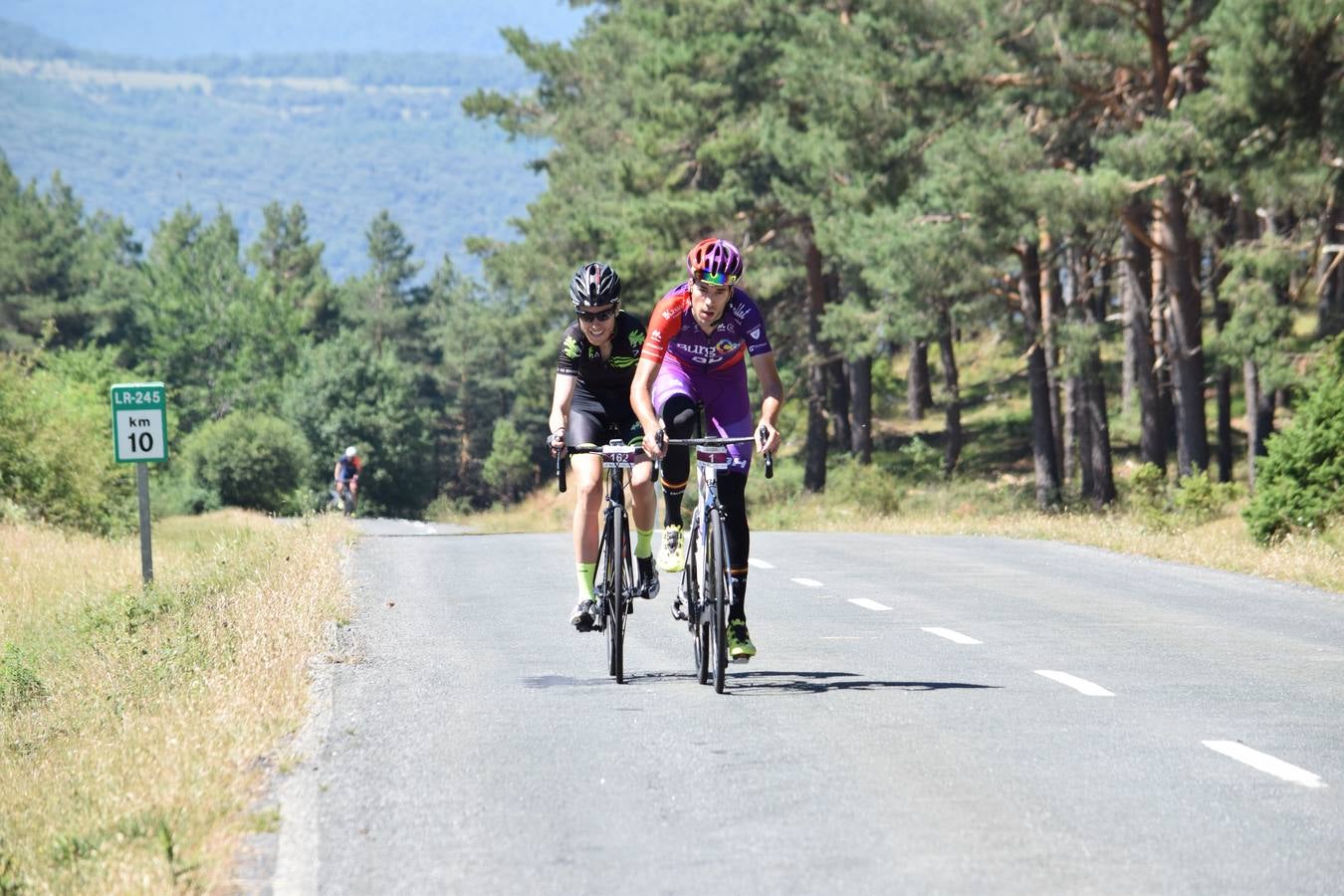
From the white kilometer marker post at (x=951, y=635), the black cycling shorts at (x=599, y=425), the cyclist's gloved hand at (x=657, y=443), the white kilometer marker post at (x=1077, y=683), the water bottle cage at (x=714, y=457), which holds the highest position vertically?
the black cycling shorts at (x=599, y=425)

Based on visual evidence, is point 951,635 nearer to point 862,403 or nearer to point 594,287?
point 594,287

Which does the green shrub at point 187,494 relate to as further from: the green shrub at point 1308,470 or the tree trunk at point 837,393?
the green shrub at point 1308,470

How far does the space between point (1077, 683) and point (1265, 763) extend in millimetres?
2296

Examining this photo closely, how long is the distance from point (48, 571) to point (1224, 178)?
58.3ft

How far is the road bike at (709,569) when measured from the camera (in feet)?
30.0

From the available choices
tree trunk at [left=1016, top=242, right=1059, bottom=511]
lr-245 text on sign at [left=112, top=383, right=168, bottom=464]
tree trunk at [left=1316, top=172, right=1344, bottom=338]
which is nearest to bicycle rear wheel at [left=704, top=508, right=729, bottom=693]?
lr-245 text on sign at [left=112, top=383, right=168, bottom=464]

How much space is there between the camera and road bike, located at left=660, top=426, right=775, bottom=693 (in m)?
9.16

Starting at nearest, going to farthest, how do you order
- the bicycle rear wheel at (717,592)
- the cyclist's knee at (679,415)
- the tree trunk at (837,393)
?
the bicycle rear wheel at (717,592), the cyclist's knee at (679,415), the tree trunk at (837,393)

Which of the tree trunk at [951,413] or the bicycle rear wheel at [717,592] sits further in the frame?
the tree trunk at [951,413]

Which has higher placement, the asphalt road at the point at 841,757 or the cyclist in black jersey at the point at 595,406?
the cyclist in black jersey at the point at 595,406

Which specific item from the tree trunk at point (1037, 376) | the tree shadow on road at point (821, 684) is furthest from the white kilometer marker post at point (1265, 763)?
the tree trunk at point (1037, 376)

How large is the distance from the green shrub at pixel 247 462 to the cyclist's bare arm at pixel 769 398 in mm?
73696

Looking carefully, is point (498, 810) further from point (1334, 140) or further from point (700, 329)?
point (1334, 140)

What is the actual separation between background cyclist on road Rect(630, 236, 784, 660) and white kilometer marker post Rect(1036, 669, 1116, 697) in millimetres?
1756
